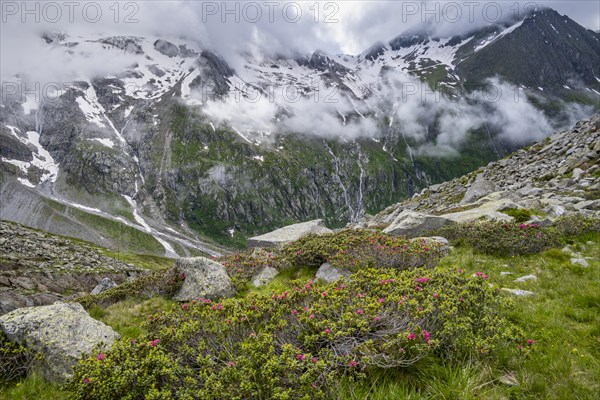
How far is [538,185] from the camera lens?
32.2 meters

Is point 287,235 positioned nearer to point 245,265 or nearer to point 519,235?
point 245,265

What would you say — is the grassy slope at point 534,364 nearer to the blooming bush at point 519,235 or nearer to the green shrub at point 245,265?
the blooming bush at point 519,235

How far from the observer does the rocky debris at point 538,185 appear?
73.2 ft

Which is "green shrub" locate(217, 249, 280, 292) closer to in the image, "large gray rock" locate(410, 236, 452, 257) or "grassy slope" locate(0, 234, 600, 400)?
"grassy slope" locate(0, 234, 600, 400)

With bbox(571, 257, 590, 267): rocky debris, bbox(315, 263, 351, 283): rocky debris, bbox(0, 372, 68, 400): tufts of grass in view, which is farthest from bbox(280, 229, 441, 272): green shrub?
bbox(0, 372, 68, 400): tufts of grass

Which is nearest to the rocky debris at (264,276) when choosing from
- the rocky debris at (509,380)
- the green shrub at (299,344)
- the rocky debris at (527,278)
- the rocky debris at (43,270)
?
the green shrub at (299,344)

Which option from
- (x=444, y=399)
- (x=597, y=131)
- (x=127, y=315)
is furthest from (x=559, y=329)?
(x=597, y=131)

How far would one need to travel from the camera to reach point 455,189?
46219 millimetres

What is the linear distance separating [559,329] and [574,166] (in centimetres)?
3324

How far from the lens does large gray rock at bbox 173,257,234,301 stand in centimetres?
1245

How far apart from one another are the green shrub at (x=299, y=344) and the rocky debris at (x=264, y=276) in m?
6.05

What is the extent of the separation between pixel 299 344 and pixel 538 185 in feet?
115

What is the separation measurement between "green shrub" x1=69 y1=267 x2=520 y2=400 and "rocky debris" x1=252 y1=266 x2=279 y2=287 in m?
6.05

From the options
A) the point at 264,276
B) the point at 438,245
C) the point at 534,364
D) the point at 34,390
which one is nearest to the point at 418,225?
the point at 438,245
